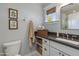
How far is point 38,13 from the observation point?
3.89 feet

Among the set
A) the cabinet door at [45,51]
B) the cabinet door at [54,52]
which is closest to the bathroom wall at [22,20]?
the cabinet door at [45,51]

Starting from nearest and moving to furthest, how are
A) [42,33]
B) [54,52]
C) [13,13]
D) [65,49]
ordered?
[13,13] < [65,49] < [54,52] < [42,33]

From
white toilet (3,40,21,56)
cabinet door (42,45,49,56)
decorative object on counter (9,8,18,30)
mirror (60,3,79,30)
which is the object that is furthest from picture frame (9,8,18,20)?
mirror (60,3,79,30)

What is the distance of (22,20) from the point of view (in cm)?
112

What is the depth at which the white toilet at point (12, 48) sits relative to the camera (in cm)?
110

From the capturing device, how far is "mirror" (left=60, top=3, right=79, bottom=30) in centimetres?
144

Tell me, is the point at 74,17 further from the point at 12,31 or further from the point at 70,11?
the point at 12,31

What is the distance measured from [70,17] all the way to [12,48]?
999mm

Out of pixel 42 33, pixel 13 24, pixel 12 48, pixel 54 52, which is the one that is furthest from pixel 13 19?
pixel 54 52

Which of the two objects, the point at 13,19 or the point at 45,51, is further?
the point at 45,51

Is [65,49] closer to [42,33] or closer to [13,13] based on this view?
[42,33]

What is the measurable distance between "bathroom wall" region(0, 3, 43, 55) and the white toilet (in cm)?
5

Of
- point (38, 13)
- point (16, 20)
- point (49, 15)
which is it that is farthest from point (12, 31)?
point (49, 15)

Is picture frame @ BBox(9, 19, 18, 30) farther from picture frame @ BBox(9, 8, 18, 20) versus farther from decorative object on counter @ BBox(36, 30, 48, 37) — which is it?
decorative object on counter @ BBox(36, 30, 48, 37)
